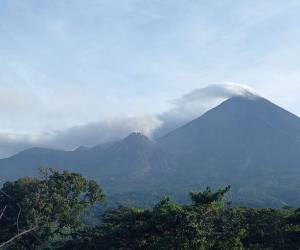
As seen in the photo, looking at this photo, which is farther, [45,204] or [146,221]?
[45,204]

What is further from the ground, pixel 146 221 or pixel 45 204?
pixel 45 204

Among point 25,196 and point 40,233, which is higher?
point 25,196

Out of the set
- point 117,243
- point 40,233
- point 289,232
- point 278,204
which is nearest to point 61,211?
point 40,233

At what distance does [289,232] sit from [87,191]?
26953 millimetres

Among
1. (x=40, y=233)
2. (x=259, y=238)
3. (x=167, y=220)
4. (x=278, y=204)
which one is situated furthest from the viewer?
(x=278, y=204)

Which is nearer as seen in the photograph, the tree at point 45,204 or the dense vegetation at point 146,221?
the dense vegetation at point 146,221

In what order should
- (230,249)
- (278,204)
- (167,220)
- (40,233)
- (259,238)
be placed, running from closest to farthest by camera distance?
(230,249), (167,220), (259,238), (40,233), (278,204)

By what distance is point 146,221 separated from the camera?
33312mm

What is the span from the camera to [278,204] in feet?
635

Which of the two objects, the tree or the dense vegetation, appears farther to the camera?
the tree

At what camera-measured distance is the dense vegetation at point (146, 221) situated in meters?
28.4

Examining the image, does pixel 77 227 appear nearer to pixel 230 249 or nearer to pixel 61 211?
pixel 61 211

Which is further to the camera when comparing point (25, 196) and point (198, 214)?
point (25, 196)

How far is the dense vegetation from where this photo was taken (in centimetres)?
2844
